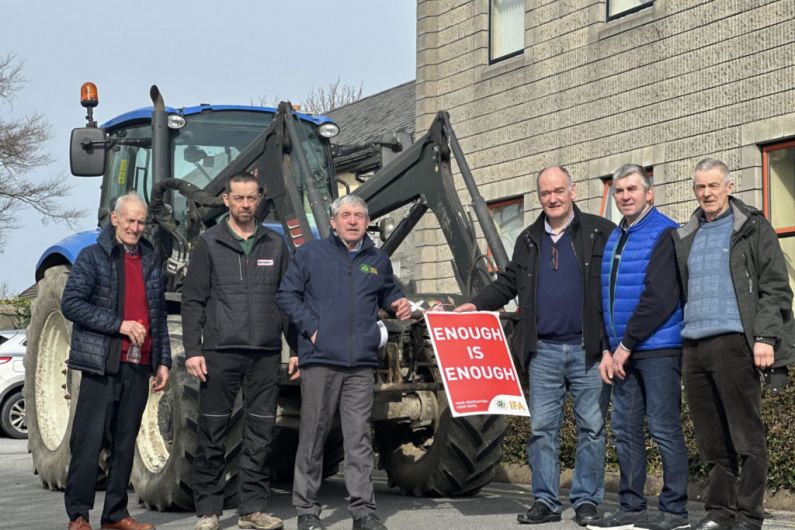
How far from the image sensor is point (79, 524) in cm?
822

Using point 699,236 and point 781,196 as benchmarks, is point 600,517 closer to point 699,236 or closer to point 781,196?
point 699,236

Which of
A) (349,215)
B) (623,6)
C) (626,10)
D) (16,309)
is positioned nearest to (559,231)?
(349,215)

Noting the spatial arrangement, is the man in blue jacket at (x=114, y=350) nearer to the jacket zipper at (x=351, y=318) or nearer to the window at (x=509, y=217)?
the jacket zipper at (x=351, y=318)

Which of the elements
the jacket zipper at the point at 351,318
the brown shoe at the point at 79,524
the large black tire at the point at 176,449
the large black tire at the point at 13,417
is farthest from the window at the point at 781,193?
the large black tire at the point at 13,417

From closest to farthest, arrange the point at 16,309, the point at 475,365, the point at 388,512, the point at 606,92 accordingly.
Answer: the point at 475,365 → the point at 388,512 → the point at 606,92 → the point at 16,309

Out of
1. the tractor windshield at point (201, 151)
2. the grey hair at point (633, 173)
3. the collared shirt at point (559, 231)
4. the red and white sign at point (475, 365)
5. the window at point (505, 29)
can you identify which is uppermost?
the window at point (505, 29)

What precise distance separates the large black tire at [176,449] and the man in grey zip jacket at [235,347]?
0.29 meters

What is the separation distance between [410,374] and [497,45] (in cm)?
1130

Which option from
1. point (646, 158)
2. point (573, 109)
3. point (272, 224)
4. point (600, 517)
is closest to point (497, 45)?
point (573, 109)

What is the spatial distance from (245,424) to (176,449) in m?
0.78

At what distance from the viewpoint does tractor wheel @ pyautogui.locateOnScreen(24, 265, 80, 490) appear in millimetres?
11164

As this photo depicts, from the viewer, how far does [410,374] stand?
8.98 metres

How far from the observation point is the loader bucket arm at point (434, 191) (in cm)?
999

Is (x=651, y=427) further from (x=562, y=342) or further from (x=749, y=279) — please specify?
(x=749, y=279)
